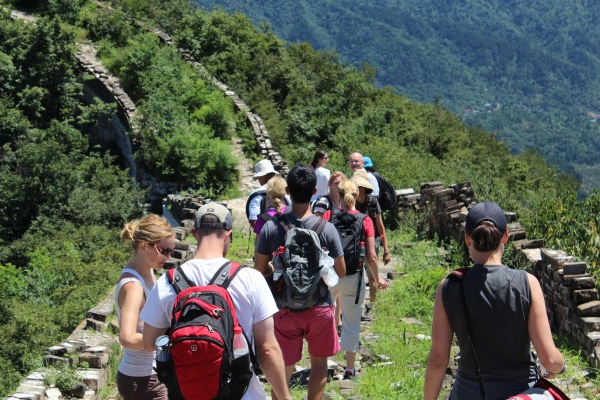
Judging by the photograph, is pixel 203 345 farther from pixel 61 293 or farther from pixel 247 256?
pixel 61 293

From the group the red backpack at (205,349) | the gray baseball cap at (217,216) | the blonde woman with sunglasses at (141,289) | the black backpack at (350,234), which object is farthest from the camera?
the black backpack at (350,234)

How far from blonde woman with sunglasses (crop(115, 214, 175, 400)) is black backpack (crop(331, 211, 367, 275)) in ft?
7.47

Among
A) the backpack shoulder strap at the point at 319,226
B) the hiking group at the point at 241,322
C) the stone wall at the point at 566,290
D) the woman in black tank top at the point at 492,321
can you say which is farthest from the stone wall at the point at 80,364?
the stone wall at the point at 566,290

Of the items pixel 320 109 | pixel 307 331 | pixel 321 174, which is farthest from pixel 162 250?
pixel 320 109

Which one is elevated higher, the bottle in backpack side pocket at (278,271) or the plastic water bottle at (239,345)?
the plastic water bottle at (239,345)

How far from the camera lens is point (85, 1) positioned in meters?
26.7

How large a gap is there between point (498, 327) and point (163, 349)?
1.51 m

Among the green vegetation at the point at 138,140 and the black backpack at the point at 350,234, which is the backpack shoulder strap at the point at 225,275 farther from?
the green vegetation at the point at 138,140

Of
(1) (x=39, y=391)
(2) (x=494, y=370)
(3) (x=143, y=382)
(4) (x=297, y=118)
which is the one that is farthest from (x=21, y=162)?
(2) (x=494, y=370)

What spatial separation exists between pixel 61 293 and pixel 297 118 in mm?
11668

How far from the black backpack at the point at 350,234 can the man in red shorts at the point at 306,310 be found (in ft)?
3.36

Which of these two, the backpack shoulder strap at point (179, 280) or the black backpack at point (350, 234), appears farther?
the black backpack at point (350, 234)

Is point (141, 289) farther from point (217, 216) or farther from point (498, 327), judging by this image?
point (498, 327)

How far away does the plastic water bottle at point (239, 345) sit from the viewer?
353cm
